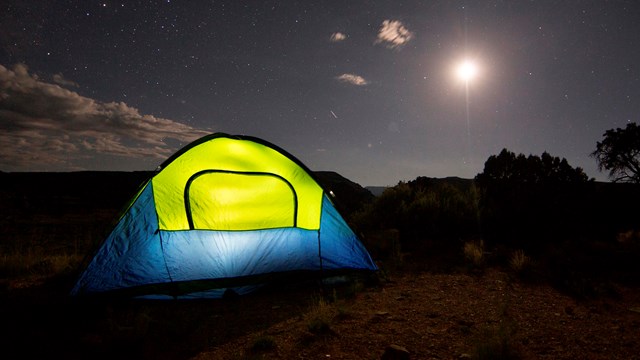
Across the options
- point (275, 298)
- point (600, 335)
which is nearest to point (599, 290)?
point (600, 335)

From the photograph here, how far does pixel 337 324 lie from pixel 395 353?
0.86m

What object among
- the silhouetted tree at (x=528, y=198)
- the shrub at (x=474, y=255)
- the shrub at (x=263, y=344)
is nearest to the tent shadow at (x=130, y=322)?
the shrub at (x=263, y=344)

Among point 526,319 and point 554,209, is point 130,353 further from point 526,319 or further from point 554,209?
point 554,209

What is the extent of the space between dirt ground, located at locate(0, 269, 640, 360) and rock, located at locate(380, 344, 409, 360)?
0.09 m

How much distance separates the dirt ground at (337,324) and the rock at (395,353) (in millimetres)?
88

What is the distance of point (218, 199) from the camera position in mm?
4727

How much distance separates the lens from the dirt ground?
2.79 meters

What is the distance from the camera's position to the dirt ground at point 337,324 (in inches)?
110

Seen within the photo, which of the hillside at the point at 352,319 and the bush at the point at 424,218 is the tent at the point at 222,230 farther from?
the bush at the point at 424,218

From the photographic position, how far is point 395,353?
2.67 meters

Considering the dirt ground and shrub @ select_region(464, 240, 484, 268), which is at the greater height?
shrub @ select_region(464, 240, 484, 268)

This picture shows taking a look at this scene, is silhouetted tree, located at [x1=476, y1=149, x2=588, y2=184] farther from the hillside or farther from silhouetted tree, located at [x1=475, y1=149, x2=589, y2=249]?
the hillside

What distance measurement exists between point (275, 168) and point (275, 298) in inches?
75.2

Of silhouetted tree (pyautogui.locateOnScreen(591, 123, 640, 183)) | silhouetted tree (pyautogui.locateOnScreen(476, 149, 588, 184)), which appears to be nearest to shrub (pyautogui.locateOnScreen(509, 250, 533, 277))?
silhouetted tree (pyautogui.locateOnScreen(476, 149, 588, 184))
